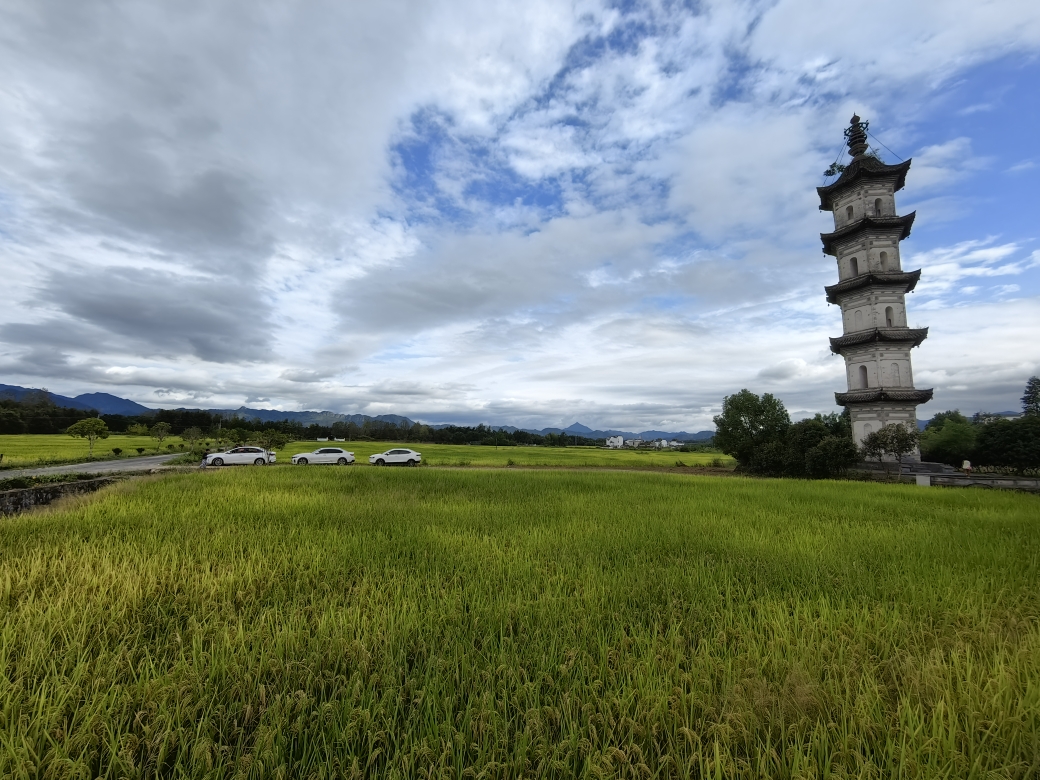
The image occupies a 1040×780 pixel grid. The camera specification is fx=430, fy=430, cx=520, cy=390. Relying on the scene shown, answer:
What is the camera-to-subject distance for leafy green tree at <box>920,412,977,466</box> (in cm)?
3108

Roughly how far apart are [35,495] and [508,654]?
16.2 metres

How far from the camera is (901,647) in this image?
3896 mm

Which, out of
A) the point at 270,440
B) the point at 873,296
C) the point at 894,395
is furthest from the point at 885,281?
the point at 270,440

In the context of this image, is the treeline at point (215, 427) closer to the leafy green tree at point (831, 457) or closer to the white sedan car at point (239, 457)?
the white sedan car at point (239, 457)

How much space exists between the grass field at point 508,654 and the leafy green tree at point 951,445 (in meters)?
33.1

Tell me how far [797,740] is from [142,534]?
9224 mm

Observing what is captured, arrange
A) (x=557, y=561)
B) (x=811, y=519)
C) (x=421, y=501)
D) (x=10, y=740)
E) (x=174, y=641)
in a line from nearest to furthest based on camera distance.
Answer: (x=10, y=740) → (x=174, y=641) → (x=557, y=561) → (x=811, y=519) → (x=421, y=501)

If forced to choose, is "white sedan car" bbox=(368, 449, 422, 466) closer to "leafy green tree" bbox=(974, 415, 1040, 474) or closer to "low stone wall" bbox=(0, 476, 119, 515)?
"low stone wall" bbox=(0, 476, 119, 515)

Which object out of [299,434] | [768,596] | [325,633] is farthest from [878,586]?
[299,434]

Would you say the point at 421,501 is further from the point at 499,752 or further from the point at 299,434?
the point at 299,434

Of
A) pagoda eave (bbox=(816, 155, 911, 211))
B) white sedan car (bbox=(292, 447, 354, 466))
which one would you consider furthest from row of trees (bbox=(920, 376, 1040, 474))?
white sedan car (bbox=(292, 447, 354, 466))

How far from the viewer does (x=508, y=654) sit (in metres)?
3.64

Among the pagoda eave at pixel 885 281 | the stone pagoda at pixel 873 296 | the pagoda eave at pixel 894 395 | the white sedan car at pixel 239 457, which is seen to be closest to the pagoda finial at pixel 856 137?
the stone pagoda at pixel 873 296

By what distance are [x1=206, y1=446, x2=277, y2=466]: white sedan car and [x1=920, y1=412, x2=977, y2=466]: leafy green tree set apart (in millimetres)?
48690
